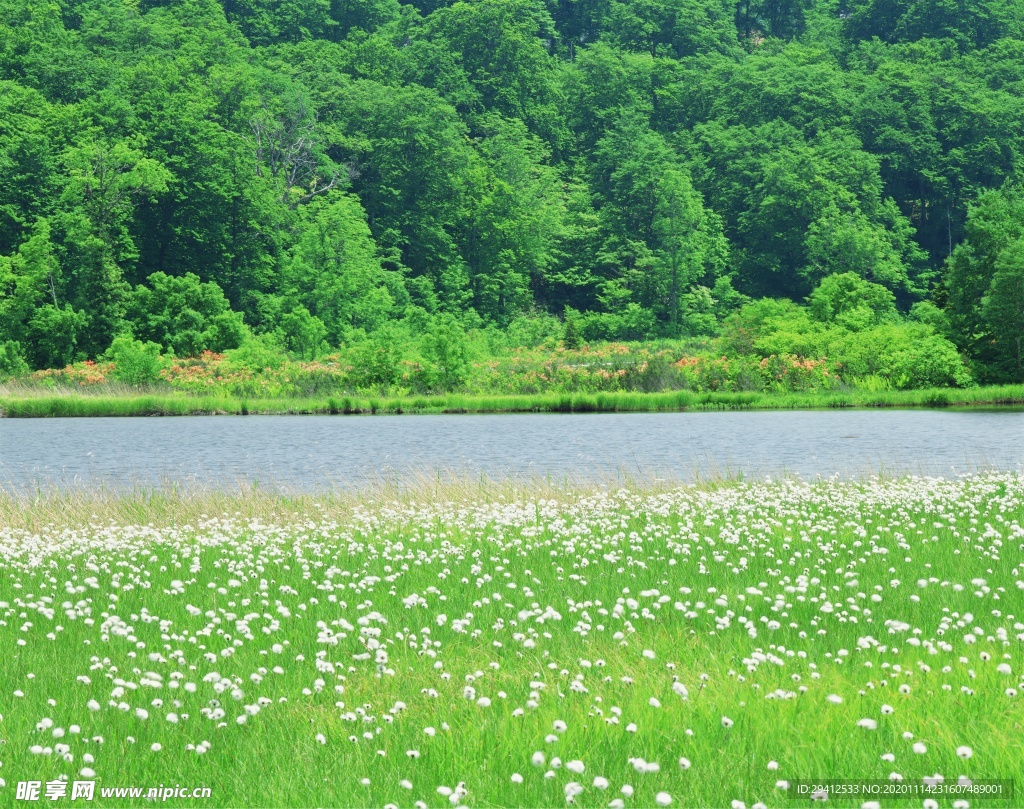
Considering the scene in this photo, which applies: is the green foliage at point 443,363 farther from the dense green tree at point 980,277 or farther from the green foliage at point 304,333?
the dense green tree at point 980,277

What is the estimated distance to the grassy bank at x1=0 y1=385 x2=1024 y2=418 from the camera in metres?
49.4

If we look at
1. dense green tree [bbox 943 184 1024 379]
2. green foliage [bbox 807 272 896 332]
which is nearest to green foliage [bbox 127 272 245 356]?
green foliage [bbox 807 272 896 332]

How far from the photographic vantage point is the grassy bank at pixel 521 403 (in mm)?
49375

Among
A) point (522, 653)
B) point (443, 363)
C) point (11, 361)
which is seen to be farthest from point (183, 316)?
point (522, 653)

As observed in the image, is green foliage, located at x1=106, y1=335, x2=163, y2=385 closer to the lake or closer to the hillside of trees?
the hillside of trees

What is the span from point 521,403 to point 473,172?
149 ft

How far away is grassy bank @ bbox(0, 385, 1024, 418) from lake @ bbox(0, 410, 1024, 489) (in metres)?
2.86

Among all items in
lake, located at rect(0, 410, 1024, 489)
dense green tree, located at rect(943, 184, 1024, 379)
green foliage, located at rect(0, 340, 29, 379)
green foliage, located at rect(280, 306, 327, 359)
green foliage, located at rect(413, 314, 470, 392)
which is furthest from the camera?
green foliage, located at rect(280, 306, 327, 359)

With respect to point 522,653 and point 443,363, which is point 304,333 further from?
point 522,653

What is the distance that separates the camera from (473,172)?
300ft

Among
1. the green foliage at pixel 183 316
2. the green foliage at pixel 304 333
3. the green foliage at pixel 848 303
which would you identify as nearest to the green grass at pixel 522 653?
the green foliage at pixel 848 303

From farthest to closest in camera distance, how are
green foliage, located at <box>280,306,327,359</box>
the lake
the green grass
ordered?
green foliage, located at <box>280,306,327,359</box>, the lake, the green grass

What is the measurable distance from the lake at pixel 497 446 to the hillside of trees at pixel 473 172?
46.7 feet

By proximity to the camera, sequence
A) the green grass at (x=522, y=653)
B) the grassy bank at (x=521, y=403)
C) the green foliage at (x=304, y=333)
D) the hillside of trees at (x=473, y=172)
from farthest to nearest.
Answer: the hillside of trees at (x=473, y=172)
the green foliage at (x=304, y=333)
the grassy bank at (x=521, y=403)
the green grass at (x=522, y=653)
